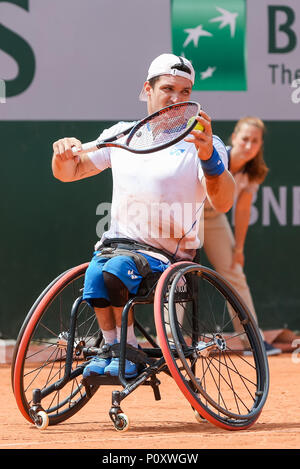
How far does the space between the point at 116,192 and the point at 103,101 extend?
3.33m

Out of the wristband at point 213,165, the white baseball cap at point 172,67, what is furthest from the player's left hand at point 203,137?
the white baseball cap at point 172,67

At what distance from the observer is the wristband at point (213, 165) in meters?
→ 3.76

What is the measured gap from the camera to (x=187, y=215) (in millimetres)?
3998

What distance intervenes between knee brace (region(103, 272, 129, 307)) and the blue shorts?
0.02 metres

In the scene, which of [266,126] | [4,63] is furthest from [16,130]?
[266,126]

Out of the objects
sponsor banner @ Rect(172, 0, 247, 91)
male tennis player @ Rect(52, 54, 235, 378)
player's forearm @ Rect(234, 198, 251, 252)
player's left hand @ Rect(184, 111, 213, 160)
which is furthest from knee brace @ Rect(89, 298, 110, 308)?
sponsor banner @ Rect(172, 0, 247, 91)

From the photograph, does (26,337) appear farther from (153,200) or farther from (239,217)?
(239,217)

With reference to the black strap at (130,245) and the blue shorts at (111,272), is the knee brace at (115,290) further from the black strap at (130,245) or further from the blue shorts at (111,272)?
the black strap at (130,245)

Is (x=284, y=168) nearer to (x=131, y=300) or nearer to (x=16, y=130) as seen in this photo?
(x=16, y=130)

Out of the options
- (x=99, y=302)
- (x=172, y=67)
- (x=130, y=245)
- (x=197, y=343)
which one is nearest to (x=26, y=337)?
(x=99, y=302)

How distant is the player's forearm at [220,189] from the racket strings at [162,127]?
24 centimetres

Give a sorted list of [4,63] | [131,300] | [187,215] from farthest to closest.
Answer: [4,63], [187,215], [131,300]

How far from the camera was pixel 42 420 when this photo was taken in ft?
12.8

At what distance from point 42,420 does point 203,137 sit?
4.28ft
